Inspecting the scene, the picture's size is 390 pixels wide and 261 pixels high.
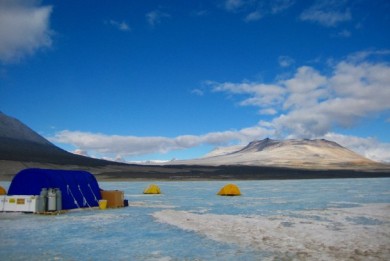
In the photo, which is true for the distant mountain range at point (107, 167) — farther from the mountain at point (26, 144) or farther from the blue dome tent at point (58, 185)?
the blue dome tent at point (58, 185)

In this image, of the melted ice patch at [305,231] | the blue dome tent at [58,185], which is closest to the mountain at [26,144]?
the blue dome tent at [58,185]

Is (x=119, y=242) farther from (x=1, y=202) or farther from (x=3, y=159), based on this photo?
(x=3, y=159)

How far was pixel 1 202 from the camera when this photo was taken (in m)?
18.0

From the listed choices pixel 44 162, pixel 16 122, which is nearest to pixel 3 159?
pixel 44 162

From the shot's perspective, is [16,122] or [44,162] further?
[16,122]

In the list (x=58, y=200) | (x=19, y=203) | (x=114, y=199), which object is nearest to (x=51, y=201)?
(x=58, y=200)

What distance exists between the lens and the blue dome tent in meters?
17.8

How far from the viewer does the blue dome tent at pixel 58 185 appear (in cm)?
1777

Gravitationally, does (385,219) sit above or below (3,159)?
below

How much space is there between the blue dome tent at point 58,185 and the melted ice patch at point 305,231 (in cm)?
411

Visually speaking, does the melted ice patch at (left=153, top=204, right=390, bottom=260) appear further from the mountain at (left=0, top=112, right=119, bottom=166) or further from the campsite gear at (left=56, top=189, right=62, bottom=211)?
the mountain at (left=0, top=112, right=119, bottom=166)

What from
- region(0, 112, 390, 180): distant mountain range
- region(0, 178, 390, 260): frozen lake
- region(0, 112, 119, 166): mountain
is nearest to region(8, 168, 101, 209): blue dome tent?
region(0, 178, 390, 260): frozen lake

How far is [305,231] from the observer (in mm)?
12328

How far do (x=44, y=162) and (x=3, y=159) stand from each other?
10576 mm
